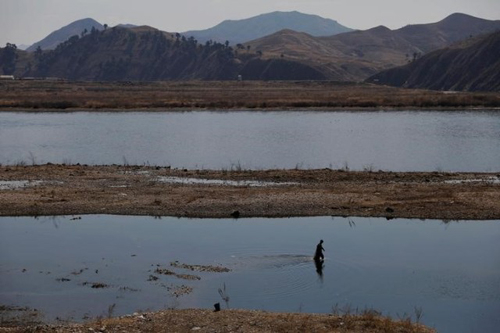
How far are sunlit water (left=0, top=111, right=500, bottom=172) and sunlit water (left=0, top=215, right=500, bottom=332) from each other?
1752cm

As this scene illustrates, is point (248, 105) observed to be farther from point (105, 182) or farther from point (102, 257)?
point (102, 257)

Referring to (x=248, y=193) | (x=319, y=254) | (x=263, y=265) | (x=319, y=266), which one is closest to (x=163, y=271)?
(x=263, y=265)

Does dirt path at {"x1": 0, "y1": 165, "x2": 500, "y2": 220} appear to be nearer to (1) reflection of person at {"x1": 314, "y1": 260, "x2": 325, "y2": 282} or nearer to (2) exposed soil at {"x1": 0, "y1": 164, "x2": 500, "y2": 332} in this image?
(2) exposed soil at {"x1": 0, "y1": 164, "x2": 500, "y2": 332}

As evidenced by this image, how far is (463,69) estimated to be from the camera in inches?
6914

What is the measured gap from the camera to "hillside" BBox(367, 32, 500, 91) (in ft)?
527

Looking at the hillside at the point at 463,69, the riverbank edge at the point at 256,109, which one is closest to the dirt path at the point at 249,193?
the riverbank edge at the point at 256,109

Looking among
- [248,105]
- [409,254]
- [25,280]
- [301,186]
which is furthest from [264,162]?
[248,105]

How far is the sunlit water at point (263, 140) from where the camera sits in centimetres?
5569

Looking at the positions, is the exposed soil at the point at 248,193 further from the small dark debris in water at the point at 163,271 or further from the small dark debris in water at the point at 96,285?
the small dark debris in water at the point at 96,285

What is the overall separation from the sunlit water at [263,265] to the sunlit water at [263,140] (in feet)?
57.5

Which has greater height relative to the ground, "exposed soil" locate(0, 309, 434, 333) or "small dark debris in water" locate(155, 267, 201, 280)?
"exposed soil" locate(0, 309, 434, 333)

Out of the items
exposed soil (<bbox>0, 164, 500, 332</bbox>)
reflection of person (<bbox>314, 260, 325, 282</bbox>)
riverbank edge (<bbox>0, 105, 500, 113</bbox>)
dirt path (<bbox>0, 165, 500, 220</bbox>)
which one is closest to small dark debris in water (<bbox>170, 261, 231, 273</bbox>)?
exposed soil (<bbox>0, 164, 500, 332</bbox>)

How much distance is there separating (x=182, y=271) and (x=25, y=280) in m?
5.46

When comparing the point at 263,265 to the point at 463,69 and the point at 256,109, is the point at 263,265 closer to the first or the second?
the point at 256,109
